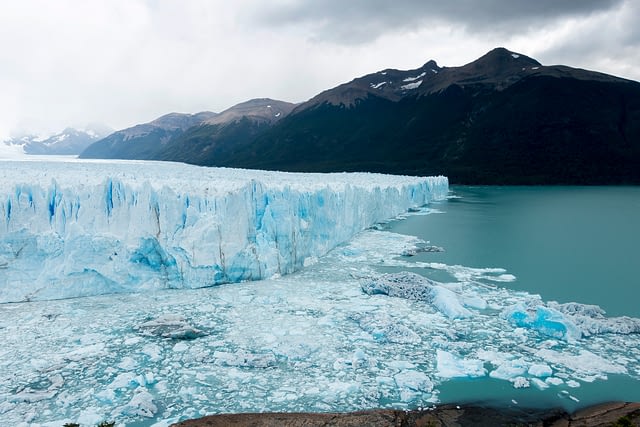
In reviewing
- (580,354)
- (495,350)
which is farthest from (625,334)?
(495,350)

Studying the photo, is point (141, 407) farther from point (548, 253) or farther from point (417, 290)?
point (548, 253)

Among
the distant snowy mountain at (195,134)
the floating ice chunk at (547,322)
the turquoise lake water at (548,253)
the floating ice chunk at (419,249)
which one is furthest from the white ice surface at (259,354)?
the distant snowy mountain at (195,134)

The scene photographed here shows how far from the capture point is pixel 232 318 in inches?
313

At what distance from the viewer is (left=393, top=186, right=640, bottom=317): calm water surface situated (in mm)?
10266

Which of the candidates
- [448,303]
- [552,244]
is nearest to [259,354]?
[448,303]

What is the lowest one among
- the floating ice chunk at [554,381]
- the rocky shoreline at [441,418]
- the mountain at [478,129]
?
the rocky shoreline at [441,418]

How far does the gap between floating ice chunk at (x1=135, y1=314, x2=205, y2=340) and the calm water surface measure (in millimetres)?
7442

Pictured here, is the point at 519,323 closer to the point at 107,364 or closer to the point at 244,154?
the point at 107,364

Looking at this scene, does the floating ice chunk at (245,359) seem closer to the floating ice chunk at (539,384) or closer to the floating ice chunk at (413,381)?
the floating ice chunk at (413,381)

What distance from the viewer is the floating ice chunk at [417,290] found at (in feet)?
27.1

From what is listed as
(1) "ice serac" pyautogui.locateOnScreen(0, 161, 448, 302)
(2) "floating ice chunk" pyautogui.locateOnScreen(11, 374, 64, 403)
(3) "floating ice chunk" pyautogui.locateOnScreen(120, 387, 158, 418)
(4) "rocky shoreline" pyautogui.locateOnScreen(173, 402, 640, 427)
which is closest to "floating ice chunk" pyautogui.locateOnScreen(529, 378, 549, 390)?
(4) "rocky shoreline" pyautogui.locateOnScreen(173, 402, 640, 427)

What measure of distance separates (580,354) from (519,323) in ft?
3.92

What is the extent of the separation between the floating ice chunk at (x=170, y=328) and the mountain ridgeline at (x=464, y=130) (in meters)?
44.9

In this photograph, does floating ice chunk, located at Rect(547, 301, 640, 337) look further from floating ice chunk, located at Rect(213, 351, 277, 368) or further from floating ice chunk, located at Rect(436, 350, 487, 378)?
floating ice chunk, located at Rect(213, 351, 277, 368)
